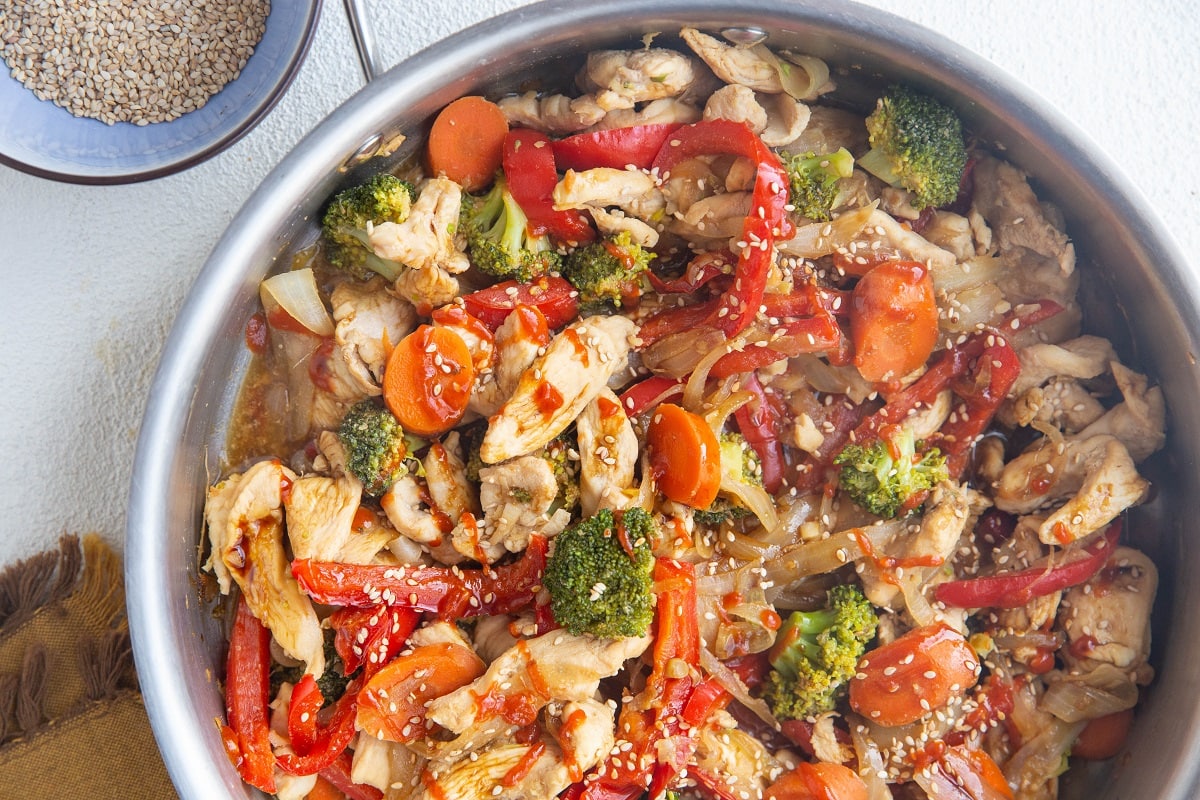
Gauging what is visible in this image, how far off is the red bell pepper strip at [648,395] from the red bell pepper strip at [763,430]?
216mm

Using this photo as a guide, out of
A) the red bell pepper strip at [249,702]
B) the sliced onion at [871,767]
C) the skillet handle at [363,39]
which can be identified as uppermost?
the skillet handle at [363,39]

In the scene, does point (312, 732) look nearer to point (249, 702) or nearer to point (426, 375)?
point (249, 702)

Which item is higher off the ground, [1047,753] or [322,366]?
[322,366]

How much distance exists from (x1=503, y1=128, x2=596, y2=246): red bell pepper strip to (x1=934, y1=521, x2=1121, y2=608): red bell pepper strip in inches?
63.7

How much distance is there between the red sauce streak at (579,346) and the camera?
8.54 ft

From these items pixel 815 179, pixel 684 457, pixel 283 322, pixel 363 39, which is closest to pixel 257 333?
pixel 283 322

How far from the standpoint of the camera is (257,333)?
2703 mm

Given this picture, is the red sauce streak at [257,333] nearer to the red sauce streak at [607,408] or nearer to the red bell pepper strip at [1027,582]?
the red sauce streak at [607,408]

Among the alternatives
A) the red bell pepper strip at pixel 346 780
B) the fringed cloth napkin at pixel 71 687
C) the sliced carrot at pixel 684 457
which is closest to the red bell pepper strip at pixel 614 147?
the sliced carrot at pixel 684 457

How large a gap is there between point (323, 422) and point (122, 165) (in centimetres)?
104

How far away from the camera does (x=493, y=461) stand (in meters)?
2.55

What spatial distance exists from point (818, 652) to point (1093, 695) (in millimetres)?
866

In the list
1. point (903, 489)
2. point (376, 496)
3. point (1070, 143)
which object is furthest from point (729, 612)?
point (1070, 143)

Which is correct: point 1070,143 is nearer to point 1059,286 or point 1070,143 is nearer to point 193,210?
point 1059,286
